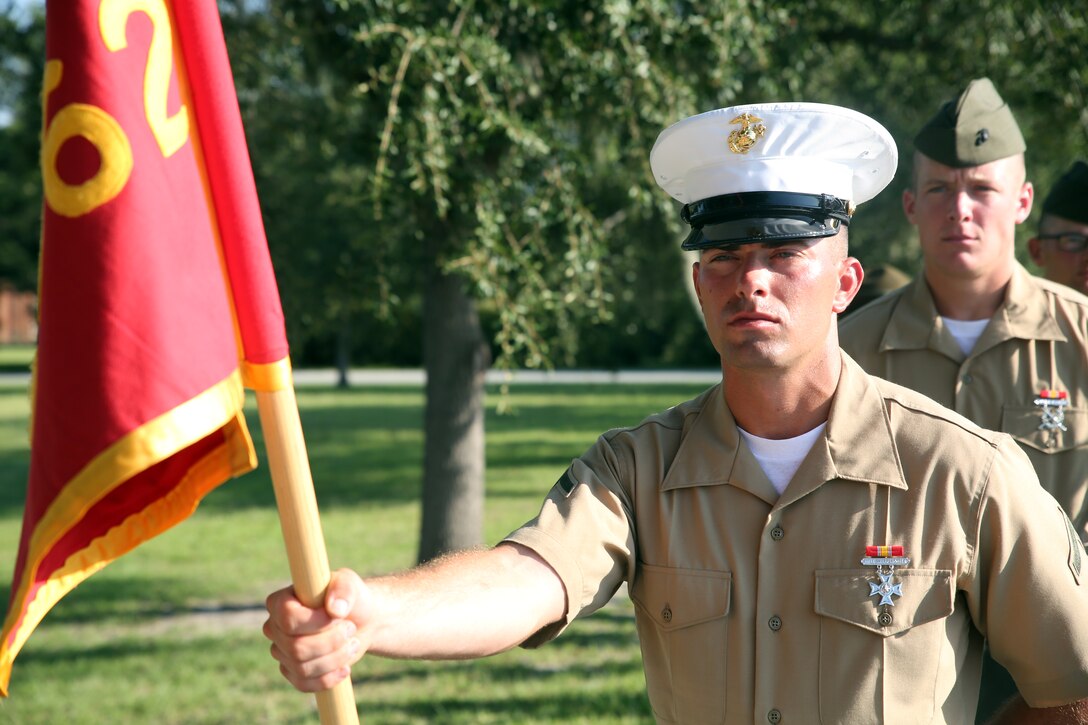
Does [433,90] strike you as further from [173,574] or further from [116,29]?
[173,574]

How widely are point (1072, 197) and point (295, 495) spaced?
11.7ft

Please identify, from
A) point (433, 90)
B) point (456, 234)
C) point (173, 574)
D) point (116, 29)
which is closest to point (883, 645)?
point (116, 29)

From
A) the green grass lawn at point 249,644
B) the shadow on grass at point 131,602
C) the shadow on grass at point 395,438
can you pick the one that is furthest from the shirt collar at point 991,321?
the shadow on grass at point 395,438

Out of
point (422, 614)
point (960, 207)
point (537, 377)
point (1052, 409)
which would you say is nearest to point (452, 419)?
point (960, 207)

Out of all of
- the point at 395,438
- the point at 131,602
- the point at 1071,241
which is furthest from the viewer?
the point at 395,438

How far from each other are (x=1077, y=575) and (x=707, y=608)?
2.46ft

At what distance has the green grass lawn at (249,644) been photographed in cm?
646

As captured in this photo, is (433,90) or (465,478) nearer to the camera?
(433,90)

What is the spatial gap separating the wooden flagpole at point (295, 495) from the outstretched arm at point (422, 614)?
34 mm

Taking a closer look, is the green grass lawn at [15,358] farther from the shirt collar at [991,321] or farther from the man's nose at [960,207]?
the man's nose at [960,207]

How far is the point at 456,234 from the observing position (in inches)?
259

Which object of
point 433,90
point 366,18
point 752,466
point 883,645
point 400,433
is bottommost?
point 400,433

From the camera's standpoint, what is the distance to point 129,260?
1.92 m

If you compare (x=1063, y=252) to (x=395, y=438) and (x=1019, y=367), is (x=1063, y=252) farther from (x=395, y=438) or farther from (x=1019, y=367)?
(x=395, y=438)
